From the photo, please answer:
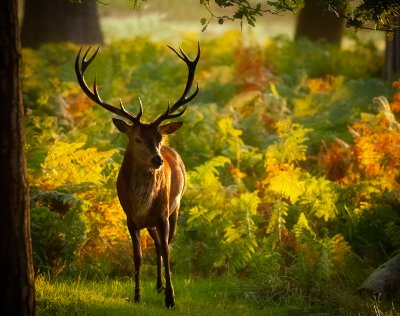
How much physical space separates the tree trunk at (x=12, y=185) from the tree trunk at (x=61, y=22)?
14946mm

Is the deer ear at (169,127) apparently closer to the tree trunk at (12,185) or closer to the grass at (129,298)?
the grass at (129,298)

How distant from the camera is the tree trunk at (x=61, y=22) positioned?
20.3 m

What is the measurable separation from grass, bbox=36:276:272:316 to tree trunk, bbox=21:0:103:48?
12829 mm

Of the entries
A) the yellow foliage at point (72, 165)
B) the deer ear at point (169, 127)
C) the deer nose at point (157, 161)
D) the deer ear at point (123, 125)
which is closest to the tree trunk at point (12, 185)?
the deer nose at point (157, 161)

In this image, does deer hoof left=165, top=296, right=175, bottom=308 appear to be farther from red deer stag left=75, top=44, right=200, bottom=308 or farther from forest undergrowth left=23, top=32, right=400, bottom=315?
forest undergrowth left=23, top=32, right=400, bottom=315

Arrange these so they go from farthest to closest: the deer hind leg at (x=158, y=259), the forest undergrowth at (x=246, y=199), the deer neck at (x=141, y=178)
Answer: the forest undergrowth at (x=246, y=199) < the deer hind leg at (x=158, y=259) < the deer neck at (x=141, y=178)

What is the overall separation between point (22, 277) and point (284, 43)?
13.8m

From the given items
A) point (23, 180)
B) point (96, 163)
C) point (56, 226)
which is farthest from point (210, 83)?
point (23, 180)

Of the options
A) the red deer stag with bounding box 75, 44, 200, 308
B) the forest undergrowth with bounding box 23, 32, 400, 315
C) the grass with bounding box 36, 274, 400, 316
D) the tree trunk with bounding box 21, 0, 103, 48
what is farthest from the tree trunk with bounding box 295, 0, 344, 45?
the red deer stag with bounding box 75, 44, 200, 308

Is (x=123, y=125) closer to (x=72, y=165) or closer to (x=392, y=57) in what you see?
(x=72, y=165)

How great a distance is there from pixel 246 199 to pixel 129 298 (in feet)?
6.59

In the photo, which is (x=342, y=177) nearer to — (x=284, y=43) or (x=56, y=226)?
Result: (x=56, y=226)

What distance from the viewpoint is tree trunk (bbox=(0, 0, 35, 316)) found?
5.48 m

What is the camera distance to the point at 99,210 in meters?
8.87
